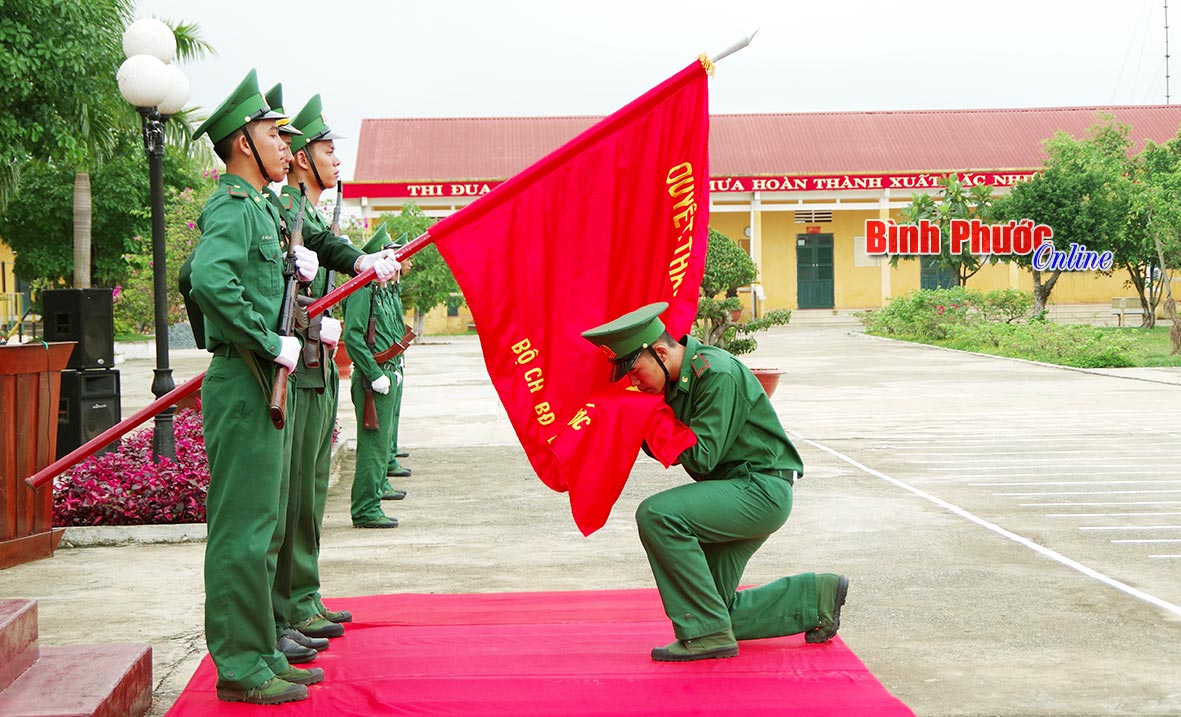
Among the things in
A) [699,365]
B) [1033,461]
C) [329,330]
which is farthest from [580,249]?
[1033,461]

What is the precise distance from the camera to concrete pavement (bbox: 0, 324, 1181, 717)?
4914 millimetres

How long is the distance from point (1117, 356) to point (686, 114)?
57.9 ft

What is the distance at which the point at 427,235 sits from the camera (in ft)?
16.1

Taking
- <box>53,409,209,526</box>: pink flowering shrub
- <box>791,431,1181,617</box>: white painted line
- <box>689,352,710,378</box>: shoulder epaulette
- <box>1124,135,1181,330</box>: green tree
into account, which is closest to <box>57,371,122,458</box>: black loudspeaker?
<box>53,409,209,526</box>: pink flowering shrub

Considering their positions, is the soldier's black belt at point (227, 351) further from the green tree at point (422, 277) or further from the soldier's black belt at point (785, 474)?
the green tree at point (422, 277)

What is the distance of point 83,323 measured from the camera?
1058cm

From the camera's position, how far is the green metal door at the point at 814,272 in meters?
42.5

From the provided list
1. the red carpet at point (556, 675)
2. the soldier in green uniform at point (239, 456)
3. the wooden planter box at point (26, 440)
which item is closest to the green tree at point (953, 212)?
the wooden planter box at point (26, 440)

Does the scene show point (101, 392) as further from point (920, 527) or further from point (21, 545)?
point (920, 527)

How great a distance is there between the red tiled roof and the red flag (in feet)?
115

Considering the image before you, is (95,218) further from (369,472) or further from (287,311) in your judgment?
(287,311)

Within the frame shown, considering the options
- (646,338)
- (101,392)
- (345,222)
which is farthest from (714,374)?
(345,222)

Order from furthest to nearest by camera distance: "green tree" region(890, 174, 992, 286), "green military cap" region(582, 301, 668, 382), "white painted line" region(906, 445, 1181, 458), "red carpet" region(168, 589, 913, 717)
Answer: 1. "green tree" region(890, 174, 992, 286)
2. "white painted line" region(906, 445, 1181, 458)
3. "green military cap" region(582, 301, 668, 382)
4. "red carpet" region(168, 589, 913, 717)

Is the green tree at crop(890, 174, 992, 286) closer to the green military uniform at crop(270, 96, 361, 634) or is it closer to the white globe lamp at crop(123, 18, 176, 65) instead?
the white globe lamp at crop(123, 18, 176, 65)
